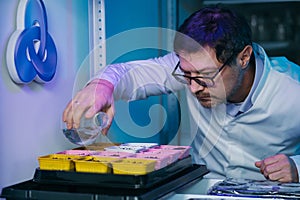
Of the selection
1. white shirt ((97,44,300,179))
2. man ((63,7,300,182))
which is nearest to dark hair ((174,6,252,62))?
man ((63,7,300,182))

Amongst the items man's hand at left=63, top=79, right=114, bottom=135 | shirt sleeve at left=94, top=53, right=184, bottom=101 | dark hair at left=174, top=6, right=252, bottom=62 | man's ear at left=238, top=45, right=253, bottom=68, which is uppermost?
dark hair at left=174, top=6, right=252, bottom=62

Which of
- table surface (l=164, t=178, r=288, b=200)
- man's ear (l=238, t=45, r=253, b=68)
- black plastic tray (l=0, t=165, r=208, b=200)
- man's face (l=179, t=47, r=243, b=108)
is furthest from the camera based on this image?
man's ear (l=238, t=45, r=253, b=68)

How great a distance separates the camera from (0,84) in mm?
1083

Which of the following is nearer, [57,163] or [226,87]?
[57,163]

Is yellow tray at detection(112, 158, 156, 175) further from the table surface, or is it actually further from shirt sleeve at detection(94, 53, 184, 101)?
shirt sleeve at detection(94, 53, 184, 101)

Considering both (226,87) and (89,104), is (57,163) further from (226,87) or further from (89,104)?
(226,87)

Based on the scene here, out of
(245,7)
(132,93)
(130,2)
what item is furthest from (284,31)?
(132,93)

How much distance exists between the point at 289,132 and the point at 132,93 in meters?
0.51

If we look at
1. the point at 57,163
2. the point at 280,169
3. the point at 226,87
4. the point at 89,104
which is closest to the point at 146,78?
the point at 226,87

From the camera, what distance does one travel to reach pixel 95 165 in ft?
3.38

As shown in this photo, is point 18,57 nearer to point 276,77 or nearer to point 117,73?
point 117,73

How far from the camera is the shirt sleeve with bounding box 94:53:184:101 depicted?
164 centimetres

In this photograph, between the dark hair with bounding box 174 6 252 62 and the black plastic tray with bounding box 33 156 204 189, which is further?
the dark hair with bounding box 174 6 252 62

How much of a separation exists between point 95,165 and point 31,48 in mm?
325
